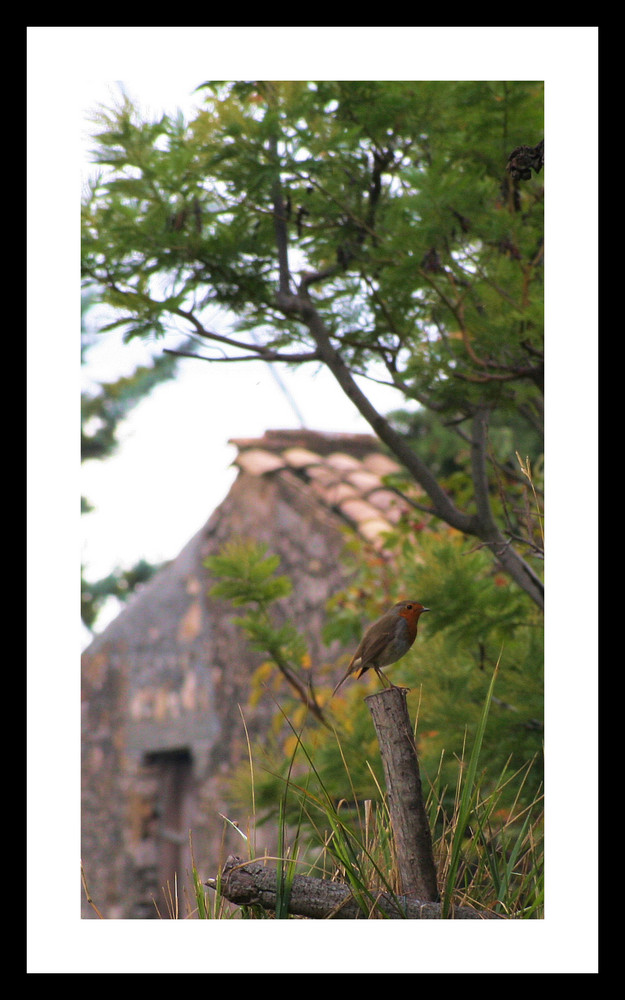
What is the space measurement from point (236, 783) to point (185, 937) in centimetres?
276

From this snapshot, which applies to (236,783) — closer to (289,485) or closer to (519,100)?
(519,100)

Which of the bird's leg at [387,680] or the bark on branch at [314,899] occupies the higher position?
the bird's leg at [387,680]

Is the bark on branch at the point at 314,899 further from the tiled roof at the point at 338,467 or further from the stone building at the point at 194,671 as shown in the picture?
the stone building at the point at 194,671

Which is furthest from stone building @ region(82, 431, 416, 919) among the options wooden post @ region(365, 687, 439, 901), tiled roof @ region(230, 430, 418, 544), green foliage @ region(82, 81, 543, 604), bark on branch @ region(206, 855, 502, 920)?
bark on branch @ region(206, 855, 502, 920)

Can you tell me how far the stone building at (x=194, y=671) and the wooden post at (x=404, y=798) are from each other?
5.11 m

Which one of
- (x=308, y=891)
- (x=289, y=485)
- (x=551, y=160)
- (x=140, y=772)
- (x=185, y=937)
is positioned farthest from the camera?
(x=140, y=772)

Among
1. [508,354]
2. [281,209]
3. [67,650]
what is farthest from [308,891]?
[281,209]

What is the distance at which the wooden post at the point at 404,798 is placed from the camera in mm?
2688

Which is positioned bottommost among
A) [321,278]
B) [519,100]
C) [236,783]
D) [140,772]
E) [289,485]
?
[140,772]

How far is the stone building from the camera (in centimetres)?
834

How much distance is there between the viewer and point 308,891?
8.55ft

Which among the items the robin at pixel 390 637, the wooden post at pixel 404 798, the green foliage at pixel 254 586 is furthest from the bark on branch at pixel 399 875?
the green foliage at pixel 254 586

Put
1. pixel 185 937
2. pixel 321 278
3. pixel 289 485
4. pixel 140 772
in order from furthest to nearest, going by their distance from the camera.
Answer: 1. pixel 140 772
2. pixel 289 485
3. pixel 321 278
4. pixel 185 937

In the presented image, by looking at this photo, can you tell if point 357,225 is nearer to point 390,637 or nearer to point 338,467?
point 390,637
